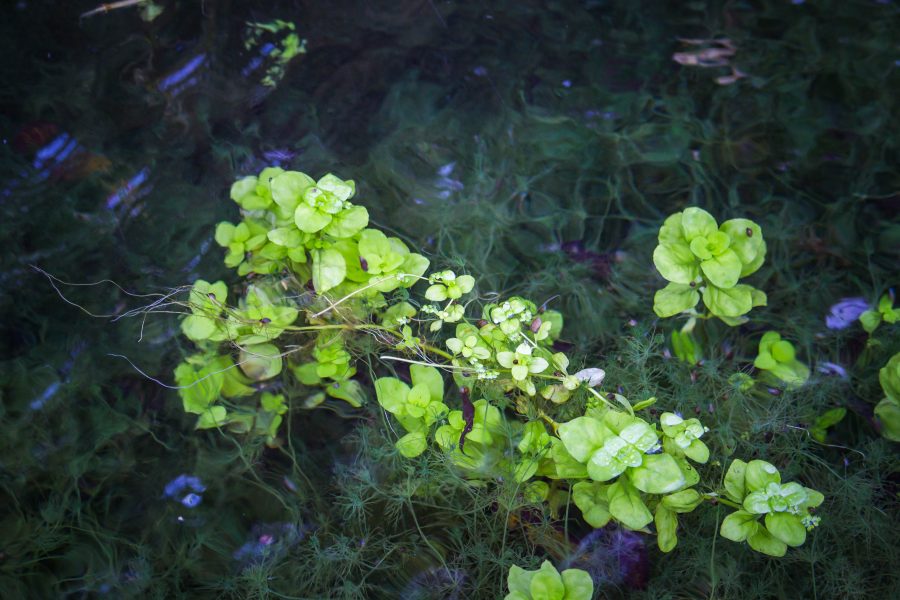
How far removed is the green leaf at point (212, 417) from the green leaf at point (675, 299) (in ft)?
2.47

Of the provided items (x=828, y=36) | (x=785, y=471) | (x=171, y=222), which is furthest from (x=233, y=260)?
(x=828, y=36)

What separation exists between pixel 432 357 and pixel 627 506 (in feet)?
1.25

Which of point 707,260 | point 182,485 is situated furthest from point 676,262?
point 182,485

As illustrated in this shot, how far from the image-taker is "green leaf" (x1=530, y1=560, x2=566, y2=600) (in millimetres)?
844

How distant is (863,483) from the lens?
3.40ft

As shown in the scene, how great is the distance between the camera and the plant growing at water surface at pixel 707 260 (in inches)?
42.6

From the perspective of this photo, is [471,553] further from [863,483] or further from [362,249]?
[863,483]

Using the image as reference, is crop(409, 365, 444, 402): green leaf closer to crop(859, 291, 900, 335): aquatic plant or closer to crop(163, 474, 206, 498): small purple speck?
crop(163, 474, 206, 498): small purple speck

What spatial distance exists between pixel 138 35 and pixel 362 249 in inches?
31.5

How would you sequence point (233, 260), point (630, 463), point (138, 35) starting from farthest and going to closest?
point (138, 35) → point (233, 260) → point (630, 463)

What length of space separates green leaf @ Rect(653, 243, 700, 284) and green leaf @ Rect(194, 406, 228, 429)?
765 mm

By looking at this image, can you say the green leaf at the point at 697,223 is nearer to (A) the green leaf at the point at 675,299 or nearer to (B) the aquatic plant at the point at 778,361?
(A) the green leaf at the point at 675,299

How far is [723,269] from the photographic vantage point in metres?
1.08

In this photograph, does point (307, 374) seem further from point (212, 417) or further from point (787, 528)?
point (787, 528)
